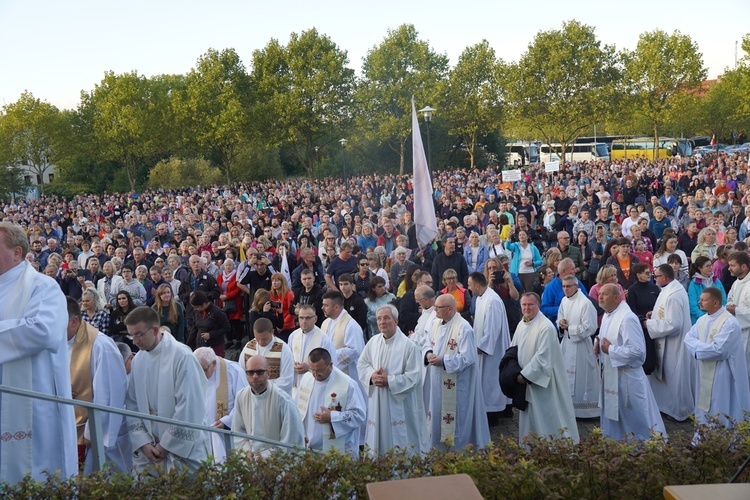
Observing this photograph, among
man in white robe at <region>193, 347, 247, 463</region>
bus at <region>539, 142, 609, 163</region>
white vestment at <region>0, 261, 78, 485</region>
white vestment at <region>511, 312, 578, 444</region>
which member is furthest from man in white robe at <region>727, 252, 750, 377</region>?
bus at <region>539, 142, 609, 163</region>

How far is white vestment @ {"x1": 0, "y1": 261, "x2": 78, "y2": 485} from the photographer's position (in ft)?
13.2

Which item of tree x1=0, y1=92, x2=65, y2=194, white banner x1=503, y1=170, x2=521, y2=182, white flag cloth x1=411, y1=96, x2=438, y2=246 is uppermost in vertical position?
tree x1=0, y1=92, x2=65, y2=194

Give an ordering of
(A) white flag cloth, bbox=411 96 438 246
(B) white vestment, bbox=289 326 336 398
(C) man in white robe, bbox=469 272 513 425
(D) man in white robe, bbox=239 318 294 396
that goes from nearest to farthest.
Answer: (D) man in white robe, bbox=239 318 294 396 → (B) white vestment, bbox=289 326 336 398 → (C) man in white robe, bbox=469 272 513 425 → (A) white flag cloth, bbox=411 96 438 246

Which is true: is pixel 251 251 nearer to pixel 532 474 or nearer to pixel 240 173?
pixel 532 474

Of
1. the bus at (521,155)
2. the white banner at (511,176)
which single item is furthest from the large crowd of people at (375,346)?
the bus at (521,155)

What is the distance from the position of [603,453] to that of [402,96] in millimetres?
44548

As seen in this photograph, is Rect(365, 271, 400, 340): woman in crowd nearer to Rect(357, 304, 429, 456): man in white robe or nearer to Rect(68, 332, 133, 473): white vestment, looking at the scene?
Rect(357, 304, 429, 456): man in white robe

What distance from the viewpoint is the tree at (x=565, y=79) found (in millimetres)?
43438

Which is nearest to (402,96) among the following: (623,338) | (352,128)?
(352,128)

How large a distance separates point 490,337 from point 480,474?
14.4ft

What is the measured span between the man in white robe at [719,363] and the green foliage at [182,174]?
46.4 metres

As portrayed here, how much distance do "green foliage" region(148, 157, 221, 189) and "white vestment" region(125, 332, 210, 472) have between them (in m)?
47.0

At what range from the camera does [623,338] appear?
7.24 meters

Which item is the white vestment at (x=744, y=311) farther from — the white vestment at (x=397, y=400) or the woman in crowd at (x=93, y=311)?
the woman in crowd at (x=93, y=311)
